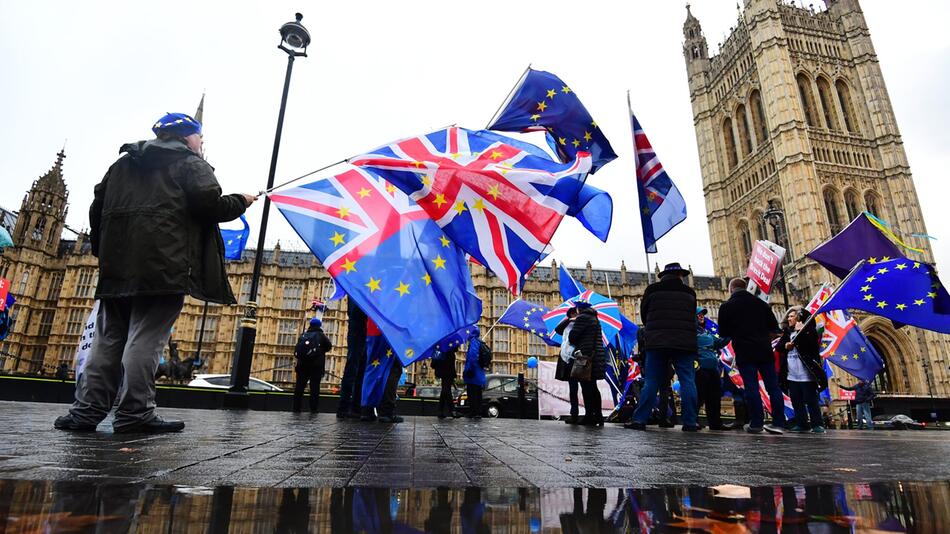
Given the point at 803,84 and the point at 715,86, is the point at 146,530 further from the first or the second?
the point at 715,86

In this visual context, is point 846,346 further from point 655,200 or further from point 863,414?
point 655,200

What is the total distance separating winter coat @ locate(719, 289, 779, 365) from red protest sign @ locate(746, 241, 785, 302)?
2766mm

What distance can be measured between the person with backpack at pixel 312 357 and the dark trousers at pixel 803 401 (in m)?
6.99

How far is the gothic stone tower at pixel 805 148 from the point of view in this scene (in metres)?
39.8

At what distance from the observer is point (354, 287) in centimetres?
443

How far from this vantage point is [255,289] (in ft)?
28.2

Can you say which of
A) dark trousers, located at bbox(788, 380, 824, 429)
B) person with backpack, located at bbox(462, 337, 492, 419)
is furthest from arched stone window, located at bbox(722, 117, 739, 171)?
dark trousers, located at bbox(788, 380, 824, 429)

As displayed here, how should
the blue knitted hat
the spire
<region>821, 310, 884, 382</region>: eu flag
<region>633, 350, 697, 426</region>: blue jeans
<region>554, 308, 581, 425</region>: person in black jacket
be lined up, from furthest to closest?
the spire → <region>821, 310, 884, 382</region>: eu flag → <region>554, 308, 581, 425</region>: person in black jacket → <region>633, 350, 697, 426</region>: blue jeans → the blue knitted hat

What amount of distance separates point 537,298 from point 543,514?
38.5m

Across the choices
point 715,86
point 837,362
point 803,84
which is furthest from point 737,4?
point 837,362

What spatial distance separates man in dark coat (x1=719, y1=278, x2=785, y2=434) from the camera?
5965 mm

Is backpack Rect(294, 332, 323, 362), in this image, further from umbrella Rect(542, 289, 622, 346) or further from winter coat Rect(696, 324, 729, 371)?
umbrella Rect(542, 289, 622, 346)

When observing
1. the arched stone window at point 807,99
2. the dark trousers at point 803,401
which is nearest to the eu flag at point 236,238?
the dark trousers at point 803,401

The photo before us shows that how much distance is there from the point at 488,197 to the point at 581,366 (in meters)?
2.85
